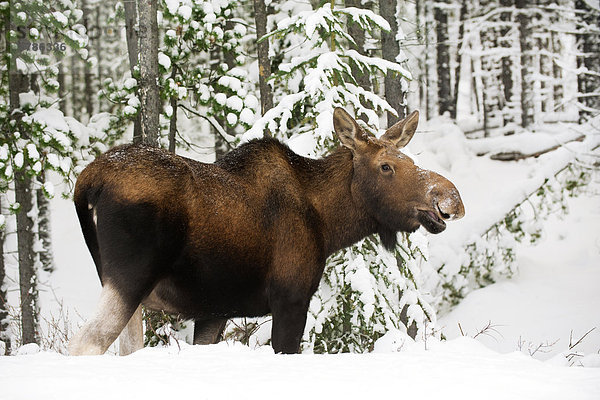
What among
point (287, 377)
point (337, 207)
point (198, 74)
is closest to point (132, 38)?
point (198, 74)

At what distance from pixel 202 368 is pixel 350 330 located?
4.50 metres

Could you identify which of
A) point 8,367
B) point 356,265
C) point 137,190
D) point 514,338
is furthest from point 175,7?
point 514,338

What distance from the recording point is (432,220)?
208 inches

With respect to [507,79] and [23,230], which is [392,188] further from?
[507,79]

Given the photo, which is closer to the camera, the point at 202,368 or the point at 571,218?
the point at 202,368

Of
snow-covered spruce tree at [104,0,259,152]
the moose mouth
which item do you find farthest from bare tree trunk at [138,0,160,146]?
the moose mouth

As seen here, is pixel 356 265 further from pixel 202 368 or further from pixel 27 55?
pixel 27 55

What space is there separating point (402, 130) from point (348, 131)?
672mm

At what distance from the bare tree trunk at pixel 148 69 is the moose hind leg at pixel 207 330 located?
9.48 ft

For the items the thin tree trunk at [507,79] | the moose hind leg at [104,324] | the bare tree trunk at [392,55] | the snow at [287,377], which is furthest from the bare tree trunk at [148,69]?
the thin tree trunk at [507,79]

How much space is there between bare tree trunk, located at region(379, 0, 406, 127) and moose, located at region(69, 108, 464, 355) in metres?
2.68

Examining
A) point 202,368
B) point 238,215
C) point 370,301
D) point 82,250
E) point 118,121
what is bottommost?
point 82,250

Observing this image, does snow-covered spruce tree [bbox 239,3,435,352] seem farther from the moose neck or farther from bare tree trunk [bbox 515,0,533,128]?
bare tree trunk [bbox 515,0,533,128]

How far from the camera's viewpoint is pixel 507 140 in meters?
19.8
